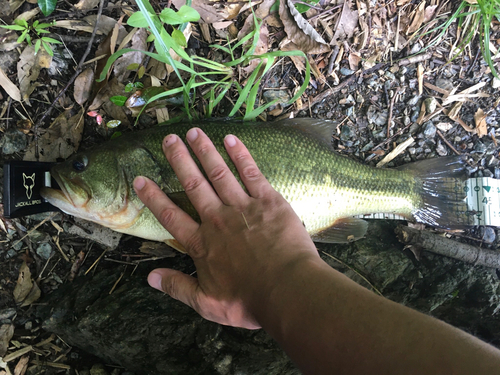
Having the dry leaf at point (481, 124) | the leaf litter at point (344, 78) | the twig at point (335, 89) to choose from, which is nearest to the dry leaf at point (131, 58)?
the leaf litter at point (344, 78)

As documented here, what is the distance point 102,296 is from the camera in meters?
2.37

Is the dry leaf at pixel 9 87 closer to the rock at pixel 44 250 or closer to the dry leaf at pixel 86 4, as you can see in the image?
the dry leaf at pixel 86 4

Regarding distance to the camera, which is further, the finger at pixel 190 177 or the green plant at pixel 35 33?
the green plant at pixel 35 33

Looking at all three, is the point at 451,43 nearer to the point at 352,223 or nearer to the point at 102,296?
the point at 352,223

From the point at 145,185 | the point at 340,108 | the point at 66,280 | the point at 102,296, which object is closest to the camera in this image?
the point at 145,185

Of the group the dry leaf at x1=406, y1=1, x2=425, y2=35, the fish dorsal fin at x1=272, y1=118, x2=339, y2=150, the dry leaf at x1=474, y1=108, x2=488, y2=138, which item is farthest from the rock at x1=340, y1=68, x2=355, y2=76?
the dry leaf at x1=474, y1=108, x2=488, y2=138

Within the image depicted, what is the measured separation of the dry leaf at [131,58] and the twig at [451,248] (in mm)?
2555

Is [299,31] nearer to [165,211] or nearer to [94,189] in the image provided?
[165,211]

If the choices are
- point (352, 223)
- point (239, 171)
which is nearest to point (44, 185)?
point (239, 171)

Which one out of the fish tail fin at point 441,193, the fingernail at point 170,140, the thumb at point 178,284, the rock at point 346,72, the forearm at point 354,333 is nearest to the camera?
the forearm at point 354,333

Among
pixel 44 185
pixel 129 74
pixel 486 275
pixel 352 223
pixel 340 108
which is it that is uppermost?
pixel 129 74

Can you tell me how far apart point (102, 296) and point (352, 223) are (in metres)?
2.00

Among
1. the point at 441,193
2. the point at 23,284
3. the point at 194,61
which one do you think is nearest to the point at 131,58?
the point at 194,61

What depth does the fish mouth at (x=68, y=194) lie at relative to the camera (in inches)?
80.7
